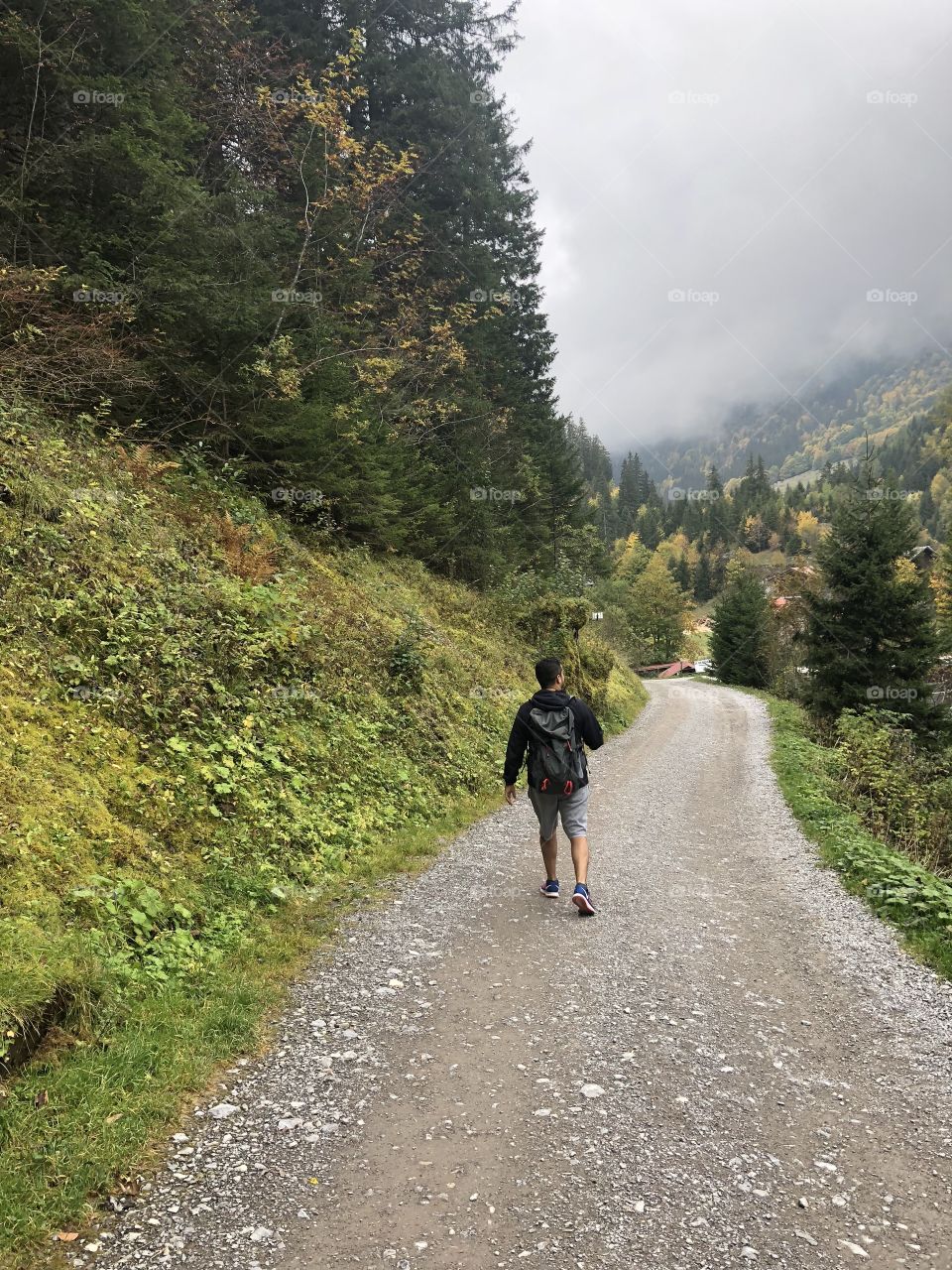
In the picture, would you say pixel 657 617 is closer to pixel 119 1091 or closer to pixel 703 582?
pixel 703 582

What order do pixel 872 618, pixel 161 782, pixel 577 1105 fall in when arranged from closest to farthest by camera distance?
pixel 577 1105, pixel 161 782, pixel 872 618

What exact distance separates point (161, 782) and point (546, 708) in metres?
3.71

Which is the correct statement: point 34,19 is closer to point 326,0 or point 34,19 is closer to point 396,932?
point 396,932

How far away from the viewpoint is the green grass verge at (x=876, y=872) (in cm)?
613

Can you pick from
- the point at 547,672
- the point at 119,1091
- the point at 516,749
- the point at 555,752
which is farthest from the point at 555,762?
the point at 119,1091

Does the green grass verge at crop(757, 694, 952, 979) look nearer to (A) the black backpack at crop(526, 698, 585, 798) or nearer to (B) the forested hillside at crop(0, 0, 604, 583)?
(A) the black backpack at crop(526, 698, 585, 798)

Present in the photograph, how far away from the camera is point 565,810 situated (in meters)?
6.80

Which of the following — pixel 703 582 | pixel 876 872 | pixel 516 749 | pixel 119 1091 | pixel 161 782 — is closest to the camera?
pixel 119 1091

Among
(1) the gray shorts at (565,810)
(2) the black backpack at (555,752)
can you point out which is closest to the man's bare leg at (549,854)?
(1) the gray shorts at (565,810)

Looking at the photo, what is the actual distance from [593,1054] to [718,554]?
464ft

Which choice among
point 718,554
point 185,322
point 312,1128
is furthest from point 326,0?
point 718,554

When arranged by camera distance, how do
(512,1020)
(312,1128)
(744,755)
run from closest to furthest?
(312,1128) < (512,1020) < (744,755)

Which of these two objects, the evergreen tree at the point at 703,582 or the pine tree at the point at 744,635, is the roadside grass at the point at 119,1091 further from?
the evergreen tree at the point at 703,582

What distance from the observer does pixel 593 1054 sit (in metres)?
4.25
